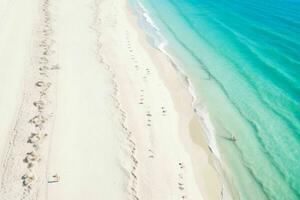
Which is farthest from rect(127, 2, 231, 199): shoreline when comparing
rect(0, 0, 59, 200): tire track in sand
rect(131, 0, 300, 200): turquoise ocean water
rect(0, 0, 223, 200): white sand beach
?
rect(0, 0, 59, 200): tire track in sand

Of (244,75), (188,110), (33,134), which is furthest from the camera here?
(244,75)

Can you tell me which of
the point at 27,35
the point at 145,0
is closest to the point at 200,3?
the point at 145,0

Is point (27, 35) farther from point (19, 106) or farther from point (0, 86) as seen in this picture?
point (19, 106)

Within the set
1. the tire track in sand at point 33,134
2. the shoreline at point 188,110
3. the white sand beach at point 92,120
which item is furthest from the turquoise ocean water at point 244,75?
the tire track in sand at point 33,134

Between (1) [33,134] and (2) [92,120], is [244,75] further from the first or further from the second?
(1) [33,134]

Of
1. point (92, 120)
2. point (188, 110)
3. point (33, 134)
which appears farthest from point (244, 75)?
point (33, 134)

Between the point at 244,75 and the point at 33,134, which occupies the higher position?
the point at 244,75
